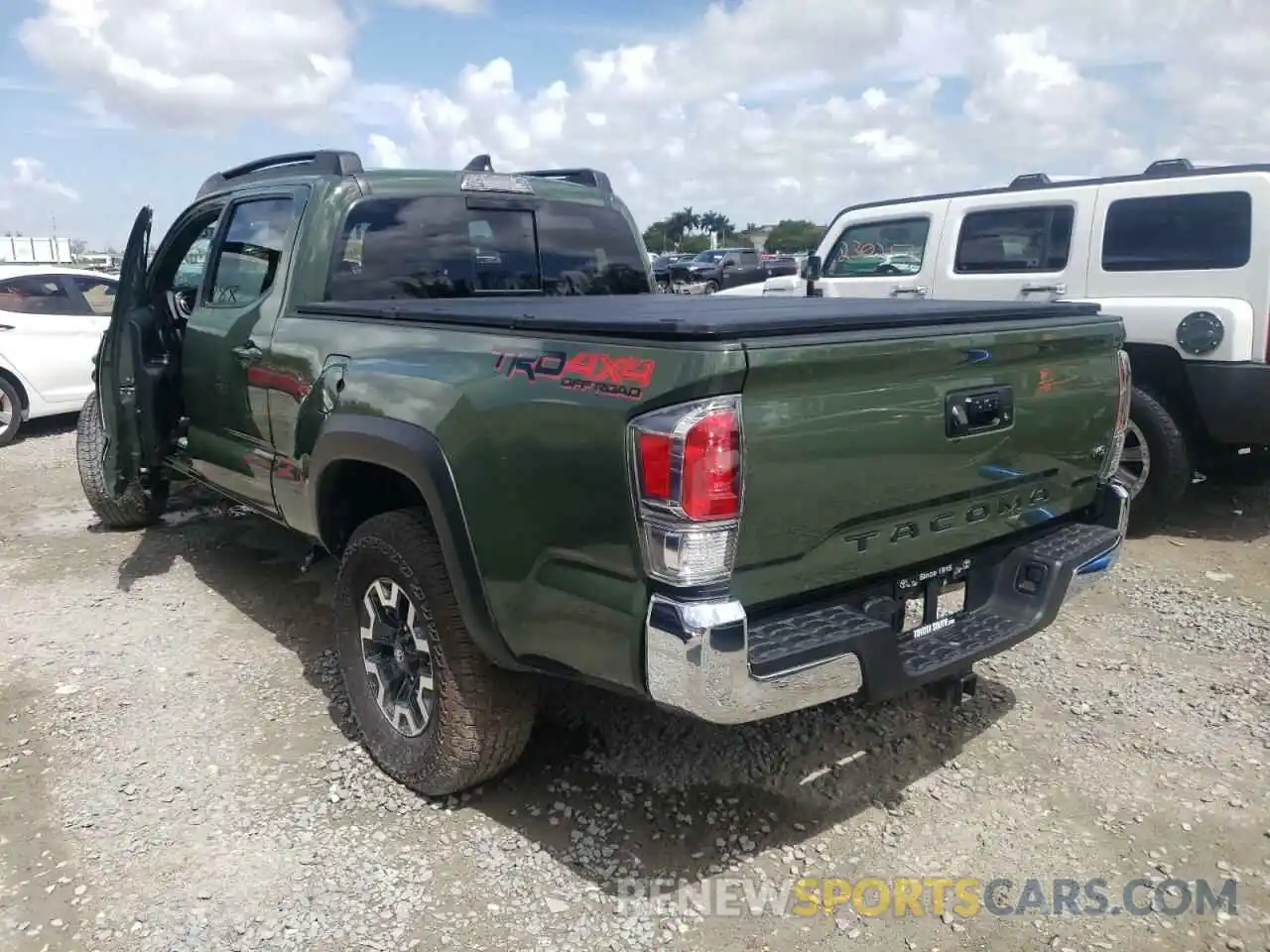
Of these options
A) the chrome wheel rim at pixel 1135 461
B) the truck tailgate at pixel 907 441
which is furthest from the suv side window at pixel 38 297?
the truck tailgate at pixel 907 441

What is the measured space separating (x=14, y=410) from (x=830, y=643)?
355 inches

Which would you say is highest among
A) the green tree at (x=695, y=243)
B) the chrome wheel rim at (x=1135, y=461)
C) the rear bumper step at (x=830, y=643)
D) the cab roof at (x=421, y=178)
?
the green tree at (x=695, y=243)

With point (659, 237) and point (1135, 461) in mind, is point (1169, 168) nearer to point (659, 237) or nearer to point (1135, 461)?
point (1135, 461)

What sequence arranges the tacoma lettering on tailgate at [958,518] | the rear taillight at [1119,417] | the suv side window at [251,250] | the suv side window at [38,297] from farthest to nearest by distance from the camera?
the suv side window at [38,297] < the suv side window at [251,250] < the rear taillight at [1119,417] < the tacoma lettering on tailgate at [958,518]

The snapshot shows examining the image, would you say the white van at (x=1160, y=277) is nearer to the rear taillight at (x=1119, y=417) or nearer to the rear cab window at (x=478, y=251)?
the rear taillight at (x=1119, y=417)

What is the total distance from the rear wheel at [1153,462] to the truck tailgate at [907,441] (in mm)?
2973

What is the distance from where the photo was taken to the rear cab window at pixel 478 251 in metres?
3.96

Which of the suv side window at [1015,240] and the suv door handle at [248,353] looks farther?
the suv side window at [1015,240]

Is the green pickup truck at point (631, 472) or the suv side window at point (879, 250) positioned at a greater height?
the suv side window at point (879, 250)

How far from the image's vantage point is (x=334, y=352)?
3369 mm

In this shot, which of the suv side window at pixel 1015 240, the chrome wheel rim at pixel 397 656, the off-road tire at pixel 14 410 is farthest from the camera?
the off-road tire at pixel 14 410

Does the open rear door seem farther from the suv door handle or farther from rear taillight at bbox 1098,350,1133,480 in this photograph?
rear taillight at bbox 1098,350,1133,480

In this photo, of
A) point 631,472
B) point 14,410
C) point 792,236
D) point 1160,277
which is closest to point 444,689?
Result: point 631,472

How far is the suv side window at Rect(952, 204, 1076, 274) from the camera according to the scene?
652 centimetres
